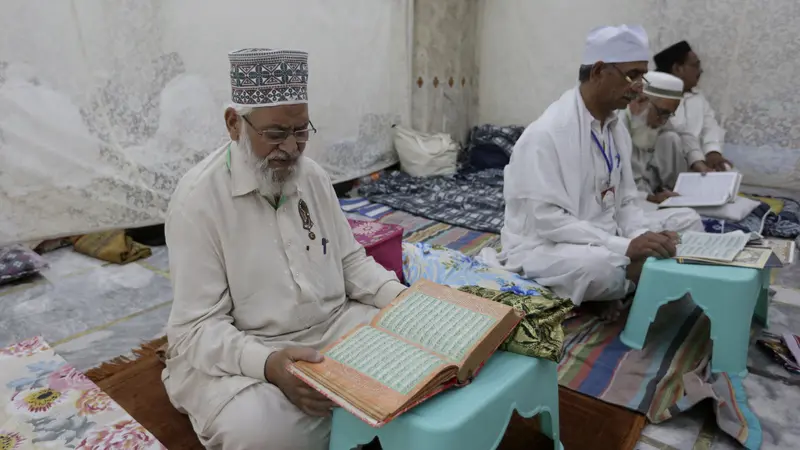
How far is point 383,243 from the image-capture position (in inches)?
88.7

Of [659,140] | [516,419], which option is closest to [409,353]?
[516,419]

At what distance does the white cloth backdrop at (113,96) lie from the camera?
2.86m

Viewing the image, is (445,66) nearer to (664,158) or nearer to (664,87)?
(664,158)

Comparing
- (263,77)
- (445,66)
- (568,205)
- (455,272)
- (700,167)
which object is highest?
(263,77)

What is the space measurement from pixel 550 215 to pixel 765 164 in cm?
333

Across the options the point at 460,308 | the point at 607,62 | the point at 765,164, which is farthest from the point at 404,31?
the point at 460,308

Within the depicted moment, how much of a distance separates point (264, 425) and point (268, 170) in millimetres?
676

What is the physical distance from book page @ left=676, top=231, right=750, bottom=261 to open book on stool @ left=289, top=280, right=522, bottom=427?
1.14 metres

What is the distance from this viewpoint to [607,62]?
2389 millimetres

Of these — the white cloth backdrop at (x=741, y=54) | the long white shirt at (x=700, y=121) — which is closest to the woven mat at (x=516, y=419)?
the long white shirt at (x=700, y=121)

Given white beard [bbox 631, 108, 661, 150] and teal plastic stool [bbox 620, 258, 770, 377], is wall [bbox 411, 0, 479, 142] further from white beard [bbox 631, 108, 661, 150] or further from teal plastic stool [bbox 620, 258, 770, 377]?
teal plastic stool [bbox 620, 258, 770, 377]

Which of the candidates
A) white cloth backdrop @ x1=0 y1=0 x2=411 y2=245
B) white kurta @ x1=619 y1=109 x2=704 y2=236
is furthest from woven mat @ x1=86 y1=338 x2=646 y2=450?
white kurta @ x1=619 y1=109 x2=704 y2=236

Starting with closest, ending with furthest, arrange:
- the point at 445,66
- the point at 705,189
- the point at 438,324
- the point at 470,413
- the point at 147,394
→ 1. the point at 470,413
2. the point at 438,324
3. the point at 147,394
4. the point at 705,189
5. the point at 445,66

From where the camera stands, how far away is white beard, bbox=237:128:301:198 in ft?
4.88
